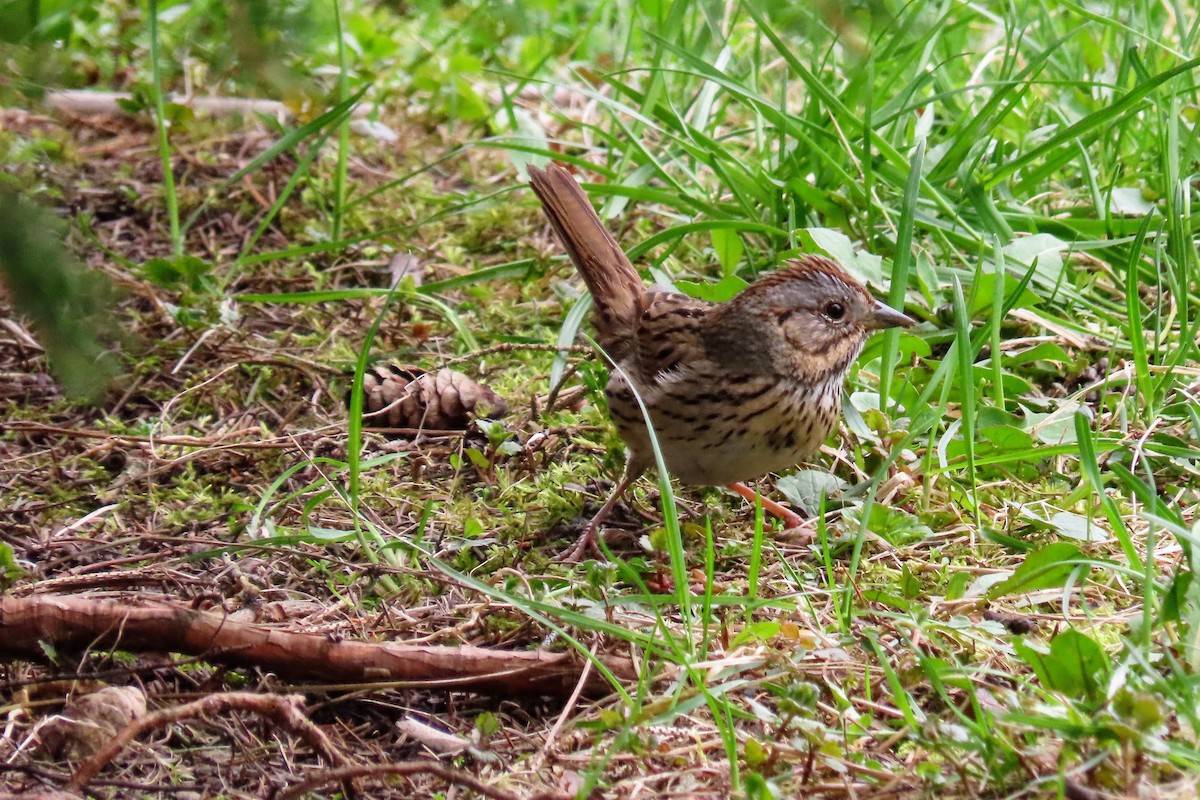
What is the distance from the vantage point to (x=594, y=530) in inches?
139

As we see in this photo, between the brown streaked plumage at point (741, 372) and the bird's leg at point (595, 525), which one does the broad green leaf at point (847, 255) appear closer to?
the brown streaked plumage at point (741, 372)

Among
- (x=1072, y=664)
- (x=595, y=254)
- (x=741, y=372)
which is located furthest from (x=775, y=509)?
(x=1072, y=664)

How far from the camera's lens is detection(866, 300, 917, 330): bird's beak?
364cm

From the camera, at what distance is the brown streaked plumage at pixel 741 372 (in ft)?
11.3

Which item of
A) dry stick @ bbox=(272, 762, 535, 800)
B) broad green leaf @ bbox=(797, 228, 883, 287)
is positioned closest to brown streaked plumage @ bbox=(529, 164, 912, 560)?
broad green leaf @ bbox=(797, 228, 883, 287)

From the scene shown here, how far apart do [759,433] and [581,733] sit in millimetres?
1103

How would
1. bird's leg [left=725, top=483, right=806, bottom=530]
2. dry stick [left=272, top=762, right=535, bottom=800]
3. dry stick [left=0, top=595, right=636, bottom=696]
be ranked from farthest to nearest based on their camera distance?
bird's leg [left=725, top=483, right=806, bottom=530] < dry stick [left=0, top=595, right=636, bottom=696] < dry stick [left=272, top=762, right=535, bottom=800]

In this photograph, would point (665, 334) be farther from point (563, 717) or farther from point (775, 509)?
point (563, 717)

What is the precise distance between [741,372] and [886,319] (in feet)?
1.53

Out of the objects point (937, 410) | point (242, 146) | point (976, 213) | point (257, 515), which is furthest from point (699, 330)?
point (242, 146)

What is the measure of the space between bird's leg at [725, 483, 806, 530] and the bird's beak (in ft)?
1.92

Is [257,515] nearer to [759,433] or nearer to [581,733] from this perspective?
[581,733]

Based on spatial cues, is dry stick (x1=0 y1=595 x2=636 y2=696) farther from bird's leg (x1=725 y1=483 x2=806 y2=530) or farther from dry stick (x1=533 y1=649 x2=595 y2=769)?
bird's leg (x1=725 y1=483 x2=806 y2=530)

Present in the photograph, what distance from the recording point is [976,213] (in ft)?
13.5
